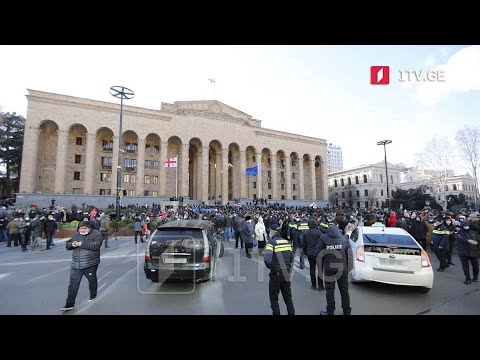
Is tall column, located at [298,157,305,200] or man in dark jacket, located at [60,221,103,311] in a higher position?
tall column, located at [298,157,305,200]

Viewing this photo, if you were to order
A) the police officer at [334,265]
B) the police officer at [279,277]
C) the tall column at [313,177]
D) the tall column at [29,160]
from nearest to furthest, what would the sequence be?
the police officer at [279,277]
the police officer at [334,265]
the tall column at [29,160]
the tall column at [313,177]

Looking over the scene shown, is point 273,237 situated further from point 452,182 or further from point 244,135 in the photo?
point 452,182

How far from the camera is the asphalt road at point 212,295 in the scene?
201 inches

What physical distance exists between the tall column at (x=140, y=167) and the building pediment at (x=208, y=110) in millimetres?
7828

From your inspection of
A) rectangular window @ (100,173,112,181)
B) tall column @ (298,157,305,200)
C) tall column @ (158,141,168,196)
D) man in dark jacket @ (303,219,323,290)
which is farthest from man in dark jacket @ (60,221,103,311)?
tall column @ (298,157,305,200)

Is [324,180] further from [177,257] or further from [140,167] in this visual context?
[177,257]

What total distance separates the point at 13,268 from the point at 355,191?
3155 inches

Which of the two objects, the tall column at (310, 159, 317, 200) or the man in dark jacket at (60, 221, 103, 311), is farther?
the tall column at (310, 159, 317, 200)

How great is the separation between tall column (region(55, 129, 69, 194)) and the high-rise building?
123m

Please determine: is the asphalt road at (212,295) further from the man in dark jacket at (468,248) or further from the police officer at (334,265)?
the police officer at (334,265)

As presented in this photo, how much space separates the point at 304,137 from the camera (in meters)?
59.4

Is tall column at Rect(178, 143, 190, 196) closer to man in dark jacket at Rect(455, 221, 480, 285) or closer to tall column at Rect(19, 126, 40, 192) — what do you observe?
tall column at Rect(19, 126, 40, 192)

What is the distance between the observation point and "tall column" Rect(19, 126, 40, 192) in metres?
35.1

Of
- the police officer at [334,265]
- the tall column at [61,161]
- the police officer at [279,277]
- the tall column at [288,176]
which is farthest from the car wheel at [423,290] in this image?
the tall column at [288,176]
